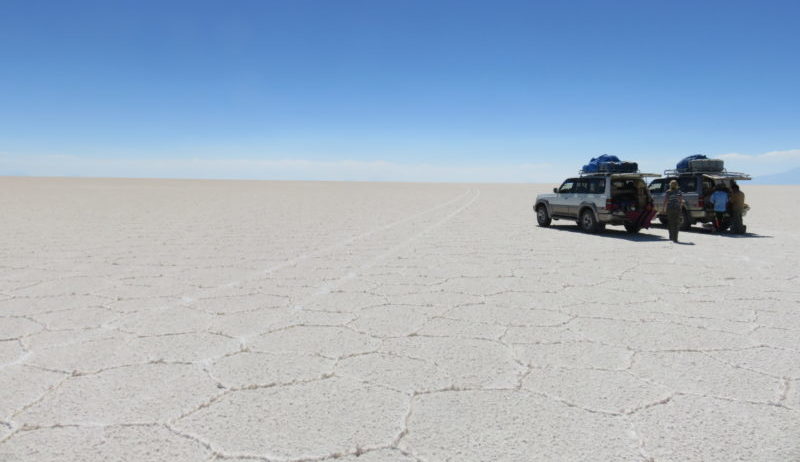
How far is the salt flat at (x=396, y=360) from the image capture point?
2949 mm

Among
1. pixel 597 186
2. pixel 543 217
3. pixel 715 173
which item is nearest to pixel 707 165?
pixel 715 173

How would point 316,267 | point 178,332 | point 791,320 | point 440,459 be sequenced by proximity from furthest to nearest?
point 316,267
point 791,320
point 178,332
point 440,459

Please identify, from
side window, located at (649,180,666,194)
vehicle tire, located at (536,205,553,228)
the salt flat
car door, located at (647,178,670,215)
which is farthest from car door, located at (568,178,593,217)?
the salt flat

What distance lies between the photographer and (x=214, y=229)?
1430 cm

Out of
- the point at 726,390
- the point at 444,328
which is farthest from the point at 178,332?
the point at 726,390

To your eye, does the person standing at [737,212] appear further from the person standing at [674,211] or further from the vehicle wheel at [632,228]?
the person standing at [674,211]

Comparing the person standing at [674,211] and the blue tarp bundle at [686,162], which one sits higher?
the blue tarp bundle at [686,162]

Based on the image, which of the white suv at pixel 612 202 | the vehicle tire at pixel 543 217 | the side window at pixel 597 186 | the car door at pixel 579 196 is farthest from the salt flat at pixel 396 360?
the vehicle tire at pixel 543 217

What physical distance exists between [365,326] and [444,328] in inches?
28.7

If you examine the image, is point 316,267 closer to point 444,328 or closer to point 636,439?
point 444,328

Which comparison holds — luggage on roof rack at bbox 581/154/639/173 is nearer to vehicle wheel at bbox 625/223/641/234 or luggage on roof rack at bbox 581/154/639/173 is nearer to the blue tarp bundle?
the blue tarp bundle

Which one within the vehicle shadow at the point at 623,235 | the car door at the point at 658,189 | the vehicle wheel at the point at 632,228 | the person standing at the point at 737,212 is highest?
the car door at the point at 658,189

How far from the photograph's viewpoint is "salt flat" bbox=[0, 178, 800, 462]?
295 centimetres

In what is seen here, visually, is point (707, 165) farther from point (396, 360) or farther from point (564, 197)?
point (396, 360)
